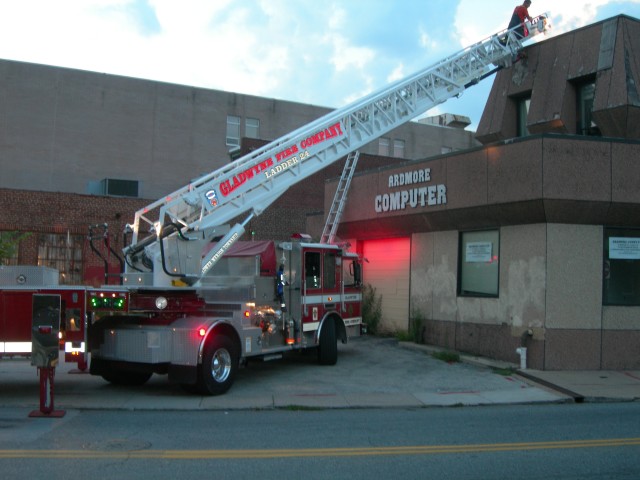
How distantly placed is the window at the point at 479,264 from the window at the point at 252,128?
32.8 m

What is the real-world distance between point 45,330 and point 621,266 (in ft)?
37.0

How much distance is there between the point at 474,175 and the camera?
15.1m

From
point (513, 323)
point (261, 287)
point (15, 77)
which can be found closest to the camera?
point (261, 287)

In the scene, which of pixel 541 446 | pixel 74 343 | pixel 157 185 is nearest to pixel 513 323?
pixel 541 446

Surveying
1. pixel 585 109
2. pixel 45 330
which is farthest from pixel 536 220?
pixel 45 330

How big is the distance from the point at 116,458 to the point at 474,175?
10.5m

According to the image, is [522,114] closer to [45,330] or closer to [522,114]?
[522,114]

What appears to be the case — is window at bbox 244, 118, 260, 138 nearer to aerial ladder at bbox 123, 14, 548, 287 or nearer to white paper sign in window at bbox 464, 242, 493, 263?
aerial ladder at bbox 123, 14, 548, 287

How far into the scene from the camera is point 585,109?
648 inches

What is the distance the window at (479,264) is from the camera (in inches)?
591

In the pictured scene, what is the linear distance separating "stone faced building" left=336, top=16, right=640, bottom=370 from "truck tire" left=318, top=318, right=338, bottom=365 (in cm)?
326

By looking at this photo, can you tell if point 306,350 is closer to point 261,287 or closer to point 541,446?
point 261,287

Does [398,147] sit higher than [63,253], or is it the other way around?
[398,147]

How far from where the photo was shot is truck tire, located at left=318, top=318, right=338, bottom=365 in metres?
14.0
